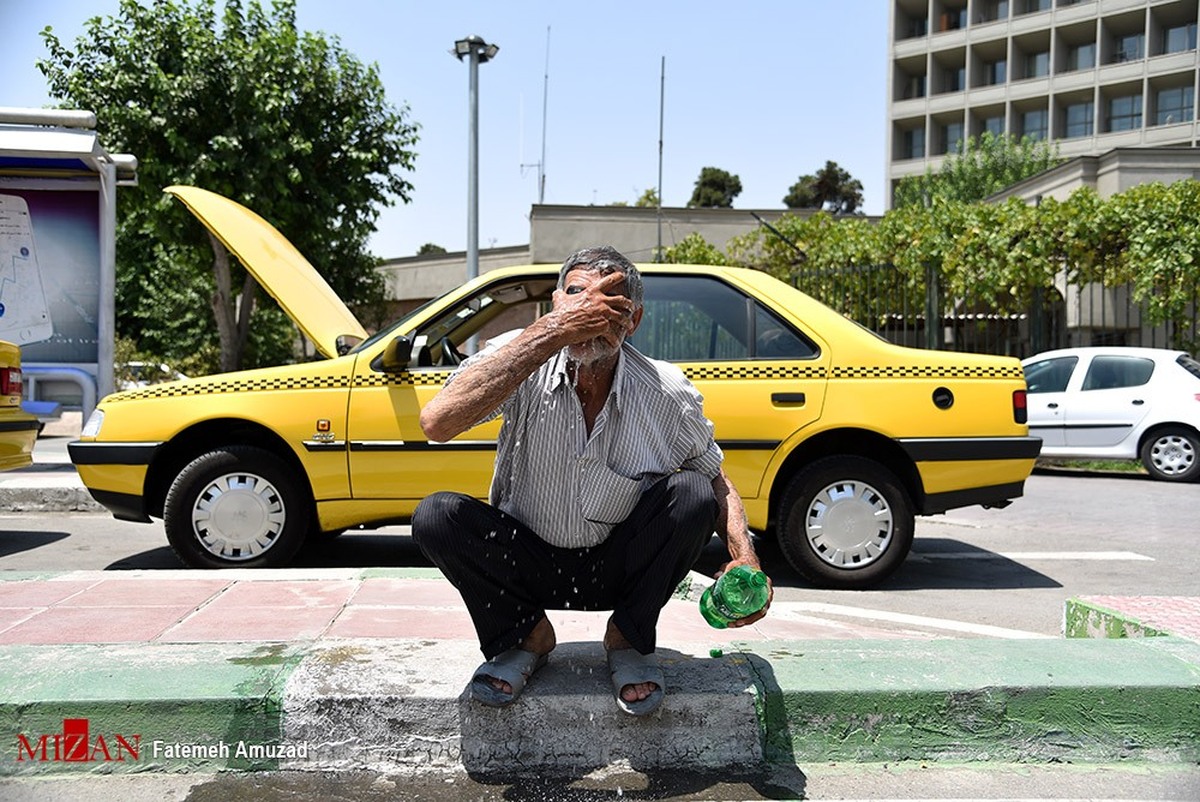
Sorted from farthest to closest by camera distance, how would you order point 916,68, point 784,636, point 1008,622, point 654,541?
1. point 916,68
2. point 1008,622
3. point 784,636
4. point 654,541

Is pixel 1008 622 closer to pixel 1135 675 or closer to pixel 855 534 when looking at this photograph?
pixel 855 534

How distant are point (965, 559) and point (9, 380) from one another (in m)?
6.26

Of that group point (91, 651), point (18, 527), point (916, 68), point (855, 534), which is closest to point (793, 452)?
point (855, 534)

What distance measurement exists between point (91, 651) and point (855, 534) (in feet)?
12.5

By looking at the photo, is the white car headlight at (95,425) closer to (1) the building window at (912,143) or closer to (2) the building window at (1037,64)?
(2) the building window at (1037,64)

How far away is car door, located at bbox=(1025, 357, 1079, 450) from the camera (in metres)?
12.2

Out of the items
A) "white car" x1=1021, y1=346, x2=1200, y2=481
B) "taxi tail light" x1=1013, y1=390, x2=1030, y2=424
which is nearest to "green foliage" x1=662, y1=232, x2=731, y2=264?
"white car" x1=1021, y1=346, x2=1200, y2=481

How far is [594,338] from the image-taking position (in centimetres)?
271

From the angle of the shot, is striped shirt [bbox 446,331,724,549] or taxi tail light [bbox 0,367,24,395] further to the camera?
taxi tail light [bbox 0,367,24,395]

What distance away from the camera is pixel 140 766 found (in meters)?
2.81

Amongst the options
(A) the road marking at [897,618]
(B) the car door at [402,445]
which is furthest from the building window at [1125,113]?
(B) the car door at [402,445]

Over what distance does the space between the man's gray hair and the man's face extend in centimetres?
1

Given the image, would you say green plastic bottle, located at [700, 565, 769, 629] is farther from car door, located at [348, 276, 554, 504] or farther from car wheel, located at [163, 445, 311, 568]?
car wheel, located at [163, 445, 311, 568]

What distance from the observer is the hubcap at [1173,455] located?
457 inches
